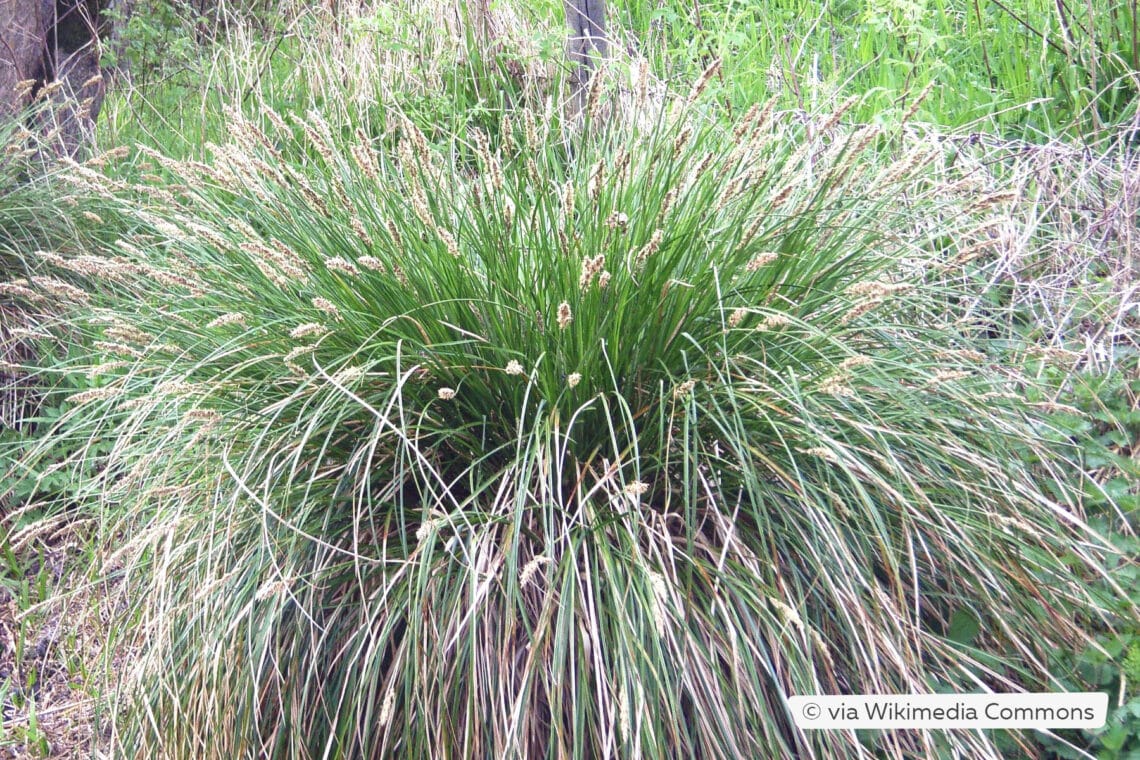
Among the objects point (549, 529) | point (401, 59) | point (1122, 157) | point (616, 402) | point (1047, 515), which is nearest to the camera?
point (549, 529)

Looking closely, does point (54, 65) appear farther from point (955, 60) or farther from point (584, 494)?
point (955, 60)

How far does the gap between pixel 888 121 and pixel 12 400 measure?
359 centimetres

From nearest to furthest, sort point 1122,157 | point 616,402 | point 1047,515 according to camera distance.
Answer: point 1047,515 → point 616,402 → point 1122,157

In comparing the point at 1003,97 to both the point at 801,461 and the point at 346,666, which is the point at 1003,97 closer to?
the point at 801,461

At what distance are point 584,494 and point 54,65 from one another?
4181 millimetres

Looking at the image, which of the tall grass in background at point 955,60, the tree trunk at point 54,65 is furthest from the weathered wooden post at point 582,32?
the tree trunk at point 54,65

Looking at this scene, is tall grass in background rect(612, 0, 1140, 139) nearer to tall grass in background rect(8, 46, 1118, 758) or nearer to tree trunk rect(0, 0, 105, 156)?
tall grass in background rect(8, 46, 1118, 758)

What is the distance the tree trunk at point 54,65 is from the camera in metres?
4.59

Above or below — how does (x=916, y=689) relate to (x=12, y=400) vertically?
above

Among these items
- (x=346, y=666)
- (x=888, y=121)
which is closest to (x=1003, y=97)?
(x=888, y=121)

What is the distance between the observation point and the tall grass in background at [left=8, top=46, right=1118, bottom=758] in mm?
2072

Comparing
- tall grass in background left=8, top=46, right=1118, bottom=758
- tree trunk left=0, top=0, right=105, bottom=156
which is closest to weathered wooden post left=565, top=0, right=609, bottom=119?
tall grass in background left=8, top=46, right=1118, bottom=758

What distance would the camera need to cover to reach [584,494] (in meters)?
2.28

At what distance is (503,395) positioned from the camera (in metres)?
2.44
